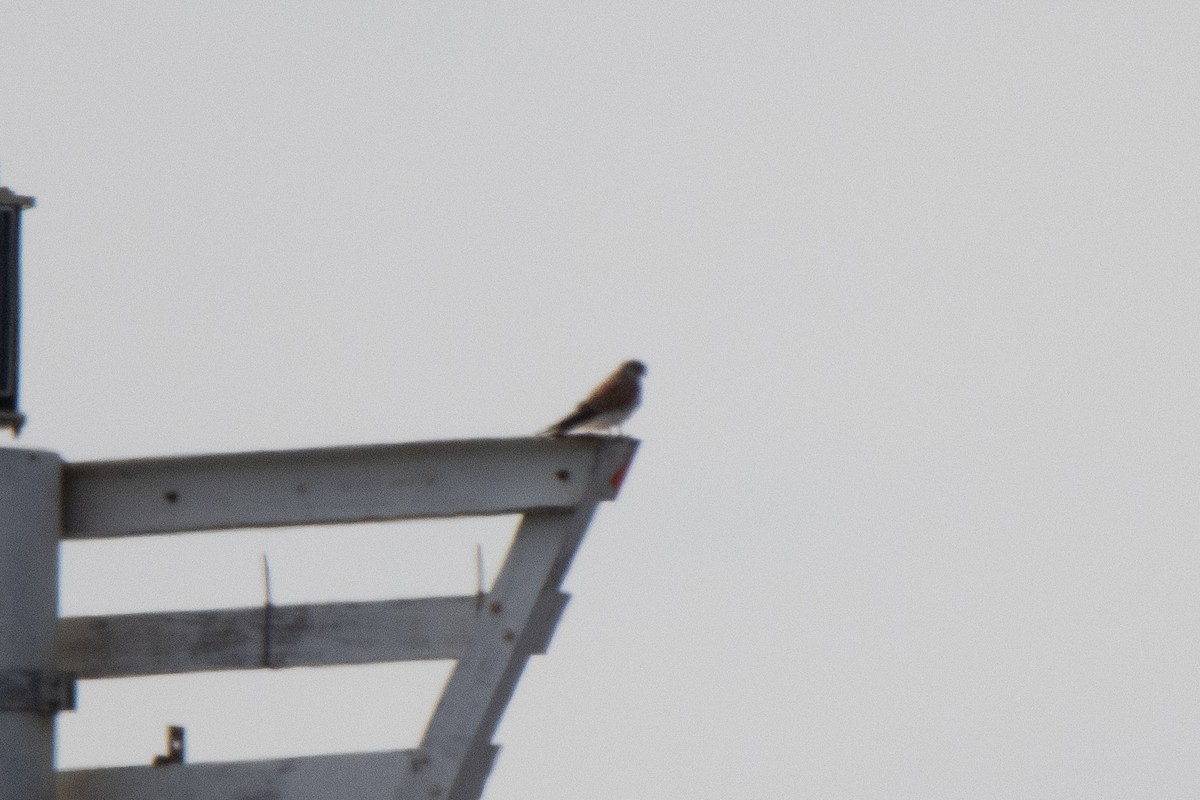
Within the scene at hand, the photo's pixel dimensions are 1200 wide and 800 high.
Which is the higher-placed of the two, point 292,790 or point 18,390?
point 18,390

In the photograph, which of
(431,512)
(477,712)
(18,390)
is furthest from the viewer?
(18,390)

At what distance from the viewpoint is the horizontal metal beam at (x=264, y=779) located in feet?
13.8

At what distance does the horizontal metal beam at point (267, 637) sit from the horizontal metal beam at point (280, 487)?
22 centimetres

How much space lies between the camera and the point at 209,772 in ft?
14.0

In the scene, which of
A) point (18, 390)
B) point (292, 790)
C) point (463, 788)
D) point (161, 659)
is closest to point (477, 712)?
point (463, 788)

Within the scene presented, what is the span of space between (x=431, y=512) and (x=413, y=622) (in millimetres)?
274

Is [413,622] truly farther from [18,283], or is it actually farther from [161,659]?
[18,283]

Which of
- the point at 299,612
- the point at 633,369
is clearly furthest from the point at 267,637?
the point at 633,369

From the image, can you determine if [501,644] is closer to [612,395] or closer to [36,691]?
[36,691]

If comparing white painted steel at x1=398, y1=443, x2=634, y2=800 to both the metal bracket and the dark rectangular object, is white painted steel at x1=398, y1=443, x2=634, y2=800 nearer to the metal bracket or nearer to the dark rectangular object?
the metal bracket

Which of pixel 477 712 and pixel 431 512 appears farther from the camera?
pixel 431 512

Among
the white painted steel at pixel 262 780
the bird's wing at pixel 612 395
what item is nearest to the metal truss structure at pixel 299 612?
the white painted steel at pixel 262 780

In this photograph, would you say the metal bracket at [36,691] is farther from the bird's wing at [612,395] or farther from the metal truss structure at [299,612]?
the bird's wing at [612,395]

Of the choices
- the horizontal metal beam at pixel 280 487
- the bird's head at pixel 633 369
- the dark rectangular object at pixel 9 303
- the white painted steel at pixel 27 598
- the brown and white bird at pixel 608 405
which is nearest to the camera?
the white painted steel at pixel 27 598
